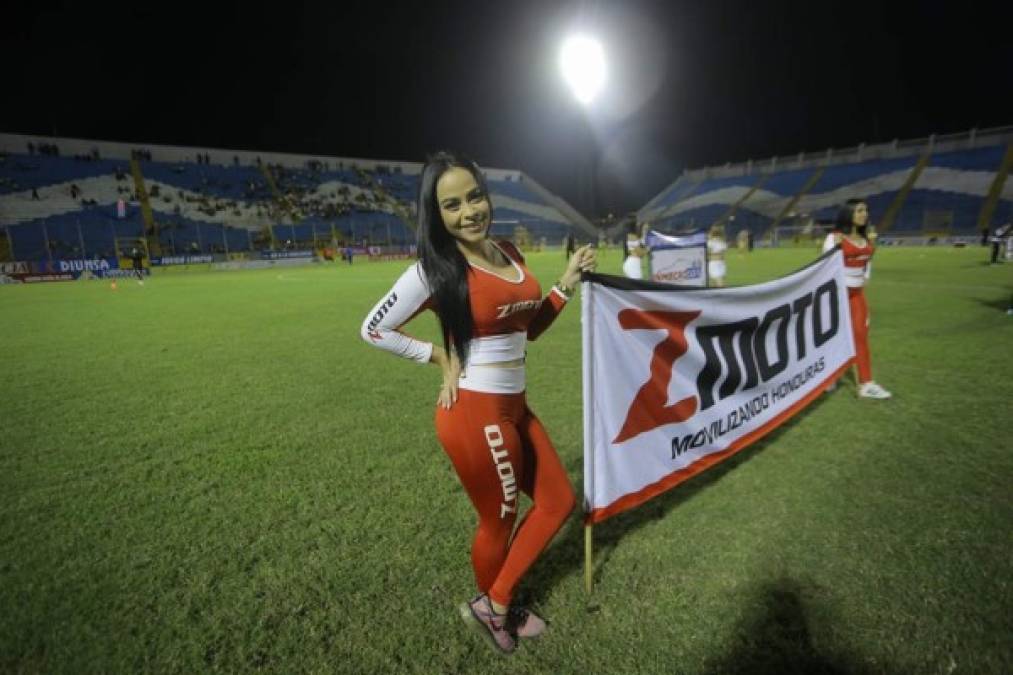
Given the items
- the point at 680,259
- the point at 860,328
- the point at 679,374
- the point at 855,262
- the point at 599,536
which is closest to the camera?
the point at 679,374

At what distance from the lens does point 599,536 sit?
10.2ft

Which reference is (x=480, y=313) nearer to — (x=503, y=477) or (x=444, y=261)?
(x=444, y=261)

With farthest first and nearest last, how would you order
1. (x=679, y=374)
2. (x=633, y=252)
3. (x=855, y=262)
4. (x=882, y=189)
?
(x=882, y=189)
(x=633, y=252)
(x=855, y=262)
(x=679, y=374)

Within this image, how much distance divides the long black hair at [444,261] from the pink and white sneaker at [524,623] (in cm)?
126

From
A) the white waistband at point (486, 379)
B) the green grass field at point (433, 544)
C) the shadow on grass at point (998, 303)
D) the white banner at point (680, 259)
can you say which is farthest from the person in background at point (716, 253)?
the white waistband at point (486, 379)

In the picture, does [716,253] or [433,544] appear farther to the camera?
[716,253]

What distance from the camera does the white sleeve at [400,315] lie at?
6.66 feet

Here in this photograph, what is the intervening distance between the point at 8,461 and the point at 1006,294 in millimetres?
16977

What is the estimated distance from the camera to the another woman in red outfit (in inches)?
194

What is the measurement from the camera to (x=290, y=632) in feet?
7.79

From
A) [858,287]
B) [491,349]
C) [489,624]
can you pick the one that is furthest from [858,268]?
[489,624]

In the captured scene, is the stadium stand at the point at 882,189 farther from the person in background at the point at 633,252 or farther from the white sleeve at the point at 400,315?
the white sleeve at the point at 400,315

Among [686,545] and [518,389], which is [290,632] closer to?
[518,389]

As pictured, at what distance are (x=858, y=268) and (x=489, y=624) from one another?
4.86 meters
